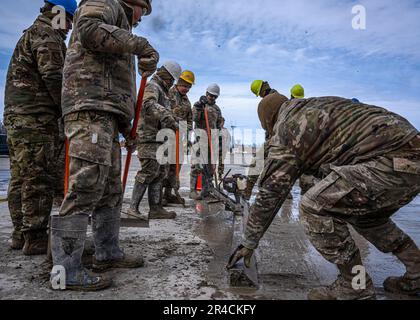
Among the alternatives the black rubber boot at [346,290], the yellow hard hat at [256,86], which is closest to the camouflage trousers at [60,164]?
the black rubber boot at [346,290]

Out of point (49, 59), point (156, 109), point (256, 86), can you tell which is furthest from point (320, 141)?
point (256, 86)

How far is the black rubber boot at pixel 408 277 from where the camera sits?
2.32m

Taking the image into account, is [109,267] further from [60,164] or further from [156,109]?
[156,109]

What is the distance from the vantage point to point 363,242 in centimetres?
370

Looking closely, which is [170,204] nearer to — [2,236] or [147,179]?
[147,179]

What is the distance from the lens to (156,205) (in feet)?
15.8

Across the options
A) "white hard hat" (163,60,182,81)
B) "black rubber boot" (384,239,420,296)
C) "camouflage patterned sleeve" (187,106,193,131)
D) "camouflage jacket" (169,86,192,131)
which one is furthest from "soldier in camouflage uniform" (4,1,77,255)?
"camouflage patterned sleeve" (187,106,193,131)

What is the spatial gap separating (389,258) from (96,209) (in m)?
2.60

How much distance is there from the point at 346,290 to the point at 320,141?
3.01 feet

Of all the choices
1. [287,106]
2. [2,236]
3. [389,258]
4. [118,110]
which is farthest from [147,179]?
[389,258]

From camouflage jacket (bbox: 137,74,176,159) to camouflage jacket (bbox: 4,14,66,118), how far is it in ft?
4.67

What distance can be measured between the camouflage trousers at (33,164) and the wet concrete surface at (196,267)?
14.5 inches

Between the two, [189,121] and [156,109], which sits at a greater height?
[189,121]

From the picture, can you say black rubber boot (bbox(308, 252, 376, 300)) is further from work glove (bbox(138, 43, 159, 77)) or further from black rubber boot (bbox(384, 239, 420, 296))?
work glove (bbox(138, 43, 159, 77))
